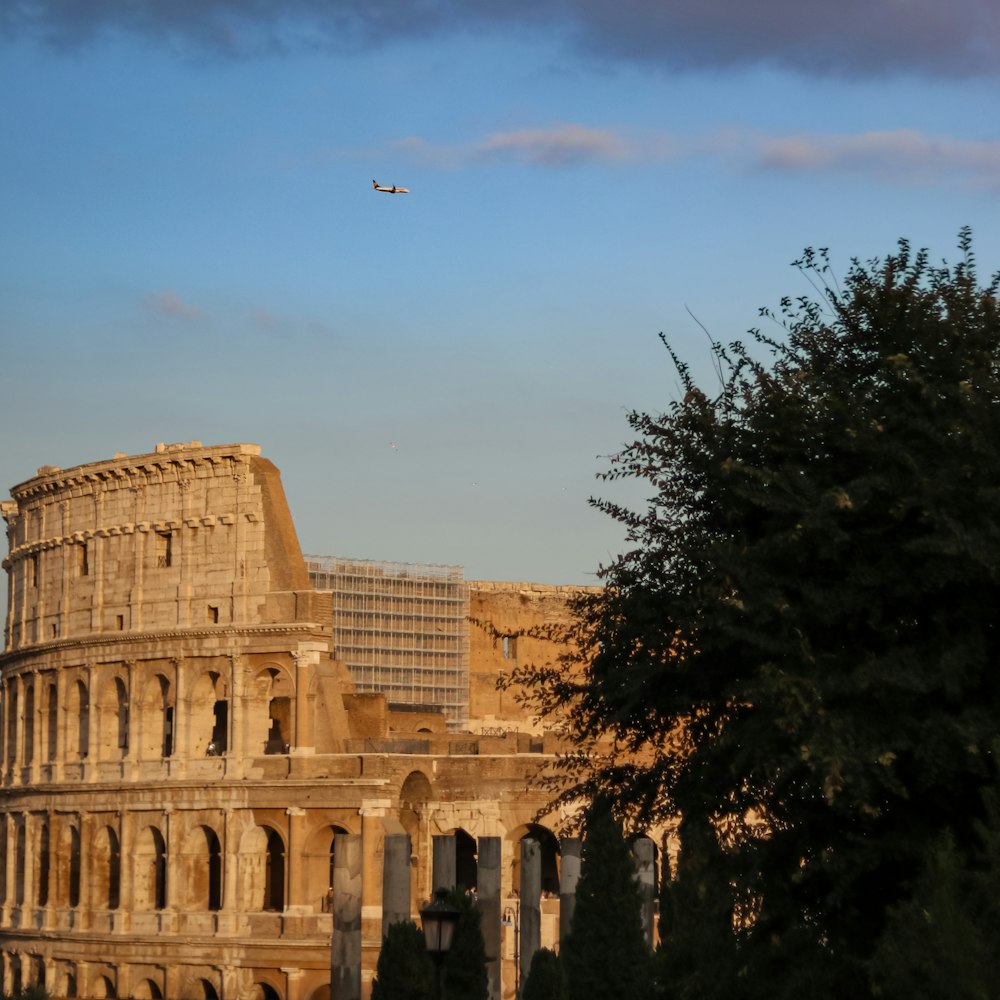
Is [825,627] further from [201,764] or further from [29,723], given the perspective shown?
[29,723]

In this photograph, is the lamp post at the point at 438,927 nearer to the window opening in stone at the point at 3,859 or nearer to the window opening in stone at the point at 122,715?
the window opening in stone at the point at 122,715

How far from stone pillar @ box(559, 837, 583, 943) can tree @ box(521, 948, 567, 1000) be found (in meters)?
2.27

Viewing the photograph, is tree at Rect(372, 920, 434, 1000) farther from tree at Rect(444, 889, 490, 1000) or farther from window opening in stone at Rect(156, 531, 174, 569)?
window opening in stone at Rect(156, 531, 174, 569)

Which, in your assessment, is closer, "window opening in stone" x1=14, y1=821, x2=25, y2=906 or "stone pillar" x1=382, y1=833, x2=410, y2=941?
"stone pillar" x1=382, y1=833, x2=410, y2=941

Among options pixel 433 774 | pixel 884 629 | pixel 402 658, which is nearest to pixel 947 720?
pixel 884 629

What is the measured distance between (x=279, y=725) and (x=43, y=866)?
7.93 metres

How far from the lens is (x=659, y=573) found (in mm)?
18453

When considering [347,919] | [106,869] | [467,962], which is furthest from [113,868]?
[467,962]

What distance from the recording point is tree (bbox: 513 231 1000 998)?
15898 millimetres

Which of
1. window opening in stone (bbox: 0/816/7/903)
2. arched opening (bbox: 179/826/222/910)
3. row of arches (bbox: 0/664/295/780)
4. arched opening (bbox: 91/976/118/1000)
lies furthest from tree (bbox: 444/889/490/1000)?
window opening in stone (bbox: 0/816/7/903)

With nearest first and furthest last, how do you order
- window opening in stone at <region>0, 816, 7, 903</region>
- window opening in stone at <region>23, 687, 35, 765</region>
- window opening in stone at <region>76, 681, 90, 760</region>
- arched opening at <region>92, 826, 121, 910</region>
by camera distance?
1. arched opening at <region>92, 826, 121, 910</region>
2. window opening in stone at <region>76, 681, 90, 760</region>
3. window opening in stone at <region>0, 816, 7, 903</region>
4. window opening in stone at <region>23, 687, 35, 765</region>

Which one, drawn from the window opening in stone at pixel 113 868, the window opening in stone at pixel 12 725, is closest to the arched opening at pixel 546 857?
the window opening in stone at pixel 113 868

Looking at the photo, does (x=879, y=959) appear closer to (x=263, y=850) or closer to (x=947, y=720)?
(x=947, y=720)

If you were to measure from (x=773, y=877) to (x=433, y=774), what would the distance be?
3114 centimetres
